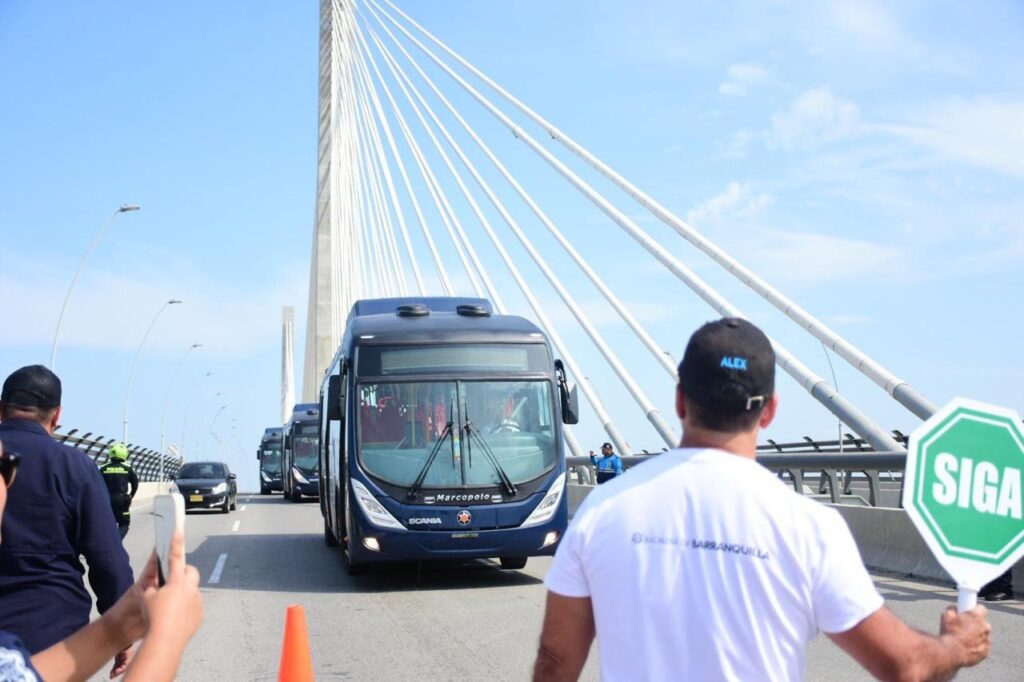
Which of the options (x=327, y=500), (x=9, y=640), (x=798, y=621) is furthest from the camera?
(x=327, y=500)

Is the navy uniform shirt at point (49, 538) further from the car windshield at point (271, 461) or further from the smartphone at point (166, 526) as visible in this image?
the car windshield at point (271, 461)

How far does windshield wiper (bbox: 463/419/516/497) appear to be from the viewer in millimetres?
13461

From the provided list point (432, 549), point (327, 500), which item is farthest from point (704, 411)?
point (327, 500)

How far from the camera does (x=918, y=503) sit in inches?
102

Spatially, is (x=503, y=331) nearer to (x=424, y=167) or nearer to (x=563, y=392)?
(x=563, y=392)

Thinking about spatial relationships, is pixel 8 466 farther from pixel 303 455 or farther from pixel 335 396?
pixel 303 455

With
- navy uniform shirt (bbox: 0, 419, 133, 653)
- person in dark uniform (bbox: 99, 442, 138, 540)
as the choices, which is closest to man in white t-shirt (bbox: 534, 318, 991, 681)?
navy uniform shirt (bbox: 0, 419, 133, 653)

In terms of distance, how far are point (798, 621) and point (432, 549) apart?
10713mm

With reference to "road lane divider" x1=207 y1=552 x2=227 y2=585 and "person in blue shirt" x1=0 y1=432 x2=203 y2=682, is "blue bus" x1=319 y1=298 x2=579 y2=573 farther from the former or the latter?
"person in blue shirt" x1=0 y1=432 x2=203 y2=682

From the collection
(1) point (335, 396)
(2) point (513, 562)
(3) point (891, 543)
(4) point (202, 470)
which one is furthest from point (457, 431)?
(4) point (202, 470)

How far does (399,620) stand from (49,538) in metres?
6.70

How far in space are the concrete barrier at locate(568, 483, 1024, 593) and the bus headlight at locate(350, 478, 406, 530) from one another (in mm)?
1898

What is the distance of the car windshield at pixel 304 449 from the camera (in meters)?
38.1

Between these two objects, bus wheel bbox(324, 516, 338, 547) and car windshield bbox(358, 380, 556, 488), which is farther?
bus wheel bbox(324, 516, 338, 547)
